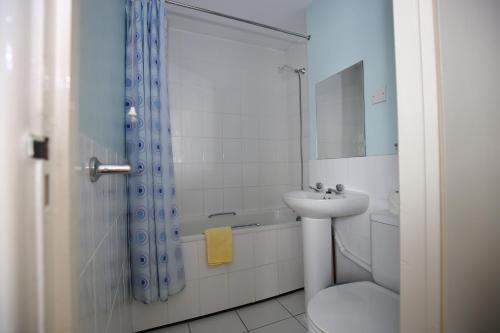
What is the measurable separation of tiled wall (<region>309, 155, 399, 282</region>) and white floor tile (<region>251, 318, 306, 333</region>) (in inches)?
16.2

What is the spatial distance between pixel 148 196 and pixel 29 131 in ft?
3.69

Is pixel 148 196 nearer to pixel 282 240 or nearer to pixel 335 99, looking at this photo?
pixel 282 240

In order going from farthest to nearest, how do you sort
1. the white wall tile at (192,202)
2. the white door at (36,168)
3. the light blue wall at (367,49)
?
the white wall tile at (192,202)
the light blue wall at (367,49)
the white door at (36,168)

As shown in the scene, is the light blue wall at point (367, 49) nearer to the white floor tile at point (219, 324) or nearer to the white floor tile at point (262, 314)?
the white floor tile at point (262, 314)

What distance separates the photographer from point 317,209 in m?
1.16

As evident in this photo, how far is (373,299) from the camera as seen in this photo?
956mm

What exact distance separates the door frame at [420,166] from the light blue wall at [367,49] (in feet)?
2.20

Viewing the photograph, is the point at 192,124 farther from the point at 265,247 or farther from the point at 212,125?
the point at 265,247

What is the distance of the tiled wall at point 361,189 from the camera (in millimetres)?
1156

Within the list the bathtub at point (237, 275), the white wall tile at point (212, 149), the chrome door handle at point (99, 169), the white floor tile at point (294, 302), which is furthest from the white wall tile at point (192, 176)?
the chrome door handle at point (99, 169)

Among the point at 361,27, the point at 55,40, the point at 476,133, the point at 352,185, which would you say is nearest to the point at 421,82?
the point at 476,133

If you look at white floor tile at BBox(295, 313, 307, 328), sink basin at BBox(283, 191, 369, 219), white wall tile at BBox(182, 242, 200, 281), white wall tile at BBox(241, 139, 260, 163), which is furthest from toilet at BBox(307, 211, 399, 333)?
white wall tile at BBox(241, 139, 260, 163)

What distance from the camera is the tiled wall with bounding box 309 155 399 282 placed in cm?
116

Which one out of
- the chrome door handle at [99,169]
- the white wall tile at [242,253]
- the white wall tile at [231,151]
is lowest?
the white wall tile at [242,253]
